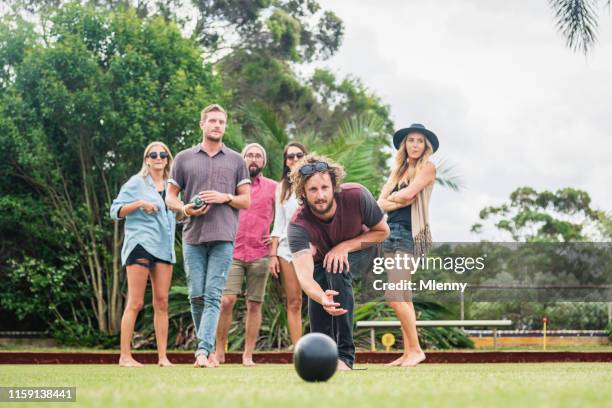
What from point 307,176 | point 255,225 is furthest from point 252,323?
point 307,176

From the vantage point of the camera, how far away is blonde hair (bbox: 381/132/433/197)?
7441mm

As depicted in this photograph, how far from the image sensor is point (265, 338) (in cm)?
1288

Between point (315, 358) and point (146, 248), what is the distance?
3500mm

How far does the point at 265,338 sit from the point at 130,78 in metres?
4.65

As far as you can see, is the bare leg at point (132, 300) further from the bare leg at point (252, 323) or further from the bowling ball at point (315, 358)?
the bowling ball at point (315, 358)

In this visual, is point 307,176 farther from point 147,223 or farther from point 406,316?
point 147,223

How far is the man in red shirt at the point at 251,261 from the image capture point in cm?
817

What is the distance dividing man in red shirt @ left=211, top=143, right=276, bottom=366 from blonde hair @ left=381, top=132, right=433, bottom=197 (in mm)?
1252

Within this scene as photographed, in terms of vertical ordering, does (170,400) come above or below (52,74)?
below

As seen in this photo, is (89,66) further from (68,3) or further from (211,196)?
(211,196)

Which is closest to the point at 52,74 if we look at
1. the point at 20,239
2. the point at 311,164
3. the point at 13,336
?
the point at 20,239

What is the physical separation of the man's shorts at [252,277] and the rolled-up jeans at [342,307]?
1.94 meters

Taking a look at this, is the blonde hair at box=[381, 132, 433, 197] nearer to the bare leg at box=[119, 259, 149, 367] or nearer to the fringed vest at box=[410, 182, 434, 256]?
the fringed vest at box=[410, 182, 434, 256]

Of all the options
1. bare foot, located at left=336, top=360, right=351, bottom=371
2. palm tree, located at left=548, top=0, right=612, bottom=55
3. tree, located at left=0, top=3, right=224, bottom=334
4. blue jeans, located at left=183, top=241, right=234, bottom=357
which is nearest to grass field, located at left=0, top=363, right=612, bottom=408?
bare foot, located at left=336, top=360, right=351, bottom=371
